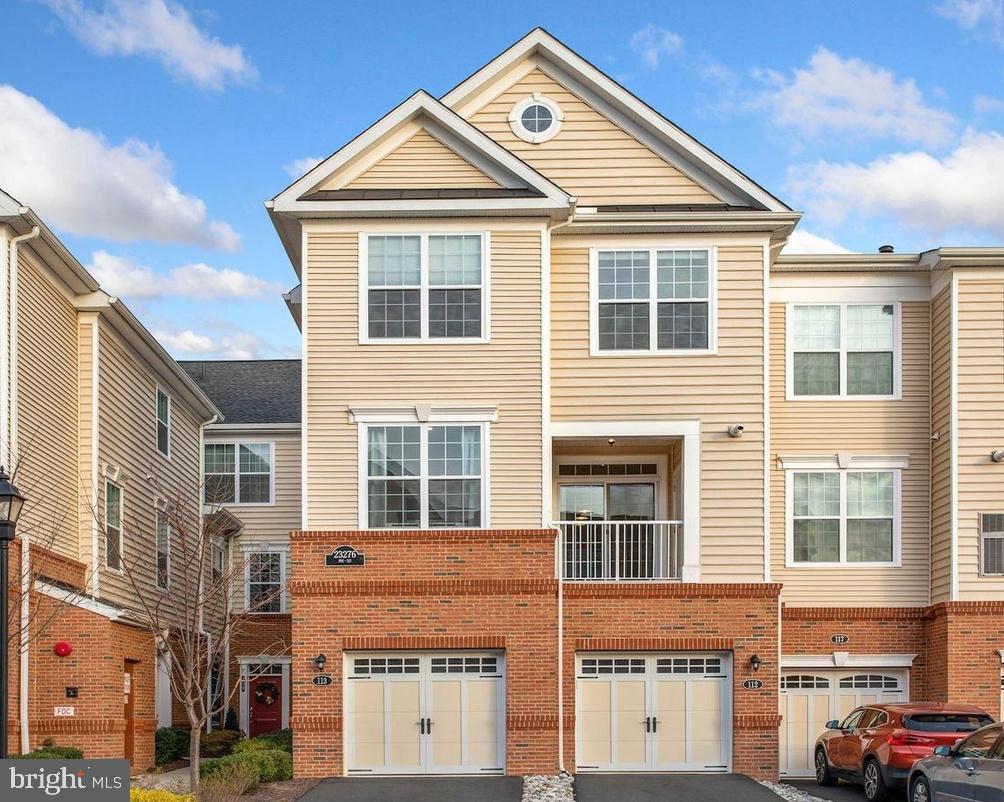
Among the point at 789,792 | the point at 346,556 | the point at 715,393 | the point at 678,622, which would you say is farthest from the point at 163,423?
the point at 789,792

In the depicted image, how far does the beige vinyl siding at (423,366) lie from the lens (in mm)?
23203

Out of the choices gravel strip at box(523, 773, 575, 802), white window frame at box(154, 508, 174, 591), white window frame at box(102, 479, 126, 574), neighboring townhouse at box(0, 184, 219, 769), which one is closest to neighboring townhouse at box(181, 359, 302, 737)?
white window frame at box(154, 508, 174, 591)

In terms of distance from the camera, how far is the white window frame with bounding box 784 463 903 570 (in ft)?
84.7

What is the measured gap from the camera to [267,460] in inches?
1471

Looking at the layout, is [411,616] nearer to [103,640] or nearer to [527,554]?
[527,554]

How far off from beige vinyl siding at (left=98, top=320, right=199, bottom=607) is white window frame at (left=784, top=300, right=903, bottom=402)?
437 inches

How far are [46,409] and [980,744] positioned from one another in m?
15.1

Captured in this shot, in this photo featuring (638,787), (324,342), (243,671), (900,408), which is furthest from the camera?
(243,671)

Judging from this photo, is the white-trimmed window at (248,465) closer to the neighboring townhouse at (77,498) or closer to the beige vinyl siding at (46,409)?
the neighboring townhouse at (77,498)

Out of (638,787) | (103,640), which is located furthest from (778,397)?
(103,640)

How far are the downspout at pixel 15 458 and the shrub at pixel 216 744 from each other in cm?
659

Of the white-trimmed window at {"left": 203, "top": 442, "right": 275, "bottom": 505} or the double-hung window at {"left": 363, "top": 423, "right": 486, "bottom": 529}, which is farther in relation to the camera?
the white-trimmed window at {"left": 203, "top": 442, "right": 275, "bottom": 505}

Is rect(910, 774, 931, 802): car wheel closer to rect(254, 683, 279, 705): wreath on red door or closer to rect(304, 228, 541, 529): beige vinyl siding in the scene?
rect(304, 228, 541, 529): beige vinyl siding

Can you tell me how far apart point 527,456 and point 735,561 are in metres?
3.90
